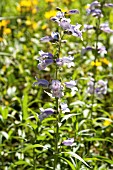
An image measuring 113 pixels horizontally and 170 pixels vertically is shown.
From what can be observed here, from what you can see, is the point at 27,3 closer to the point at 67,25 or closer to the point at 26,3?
the point at 26,3

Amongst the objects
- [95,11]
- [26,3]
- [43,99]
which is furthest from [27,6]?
[95,11]

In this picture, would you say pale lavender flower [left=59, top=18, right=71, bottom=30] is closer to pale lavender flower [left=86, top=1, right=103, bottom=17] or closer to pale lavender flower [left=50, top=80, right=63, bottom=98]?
pale lavender flower [left=50, top=80, right=63, bottom=98]

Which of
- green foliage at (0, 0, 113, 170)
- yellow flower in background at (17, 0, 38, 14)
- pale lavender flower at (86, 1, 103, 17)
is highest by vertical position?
yellow flower in background at (17, 0, 38, 14)

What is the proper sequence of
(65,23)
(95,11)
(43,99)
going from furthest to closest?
(43,99), (95,11), (65,23)

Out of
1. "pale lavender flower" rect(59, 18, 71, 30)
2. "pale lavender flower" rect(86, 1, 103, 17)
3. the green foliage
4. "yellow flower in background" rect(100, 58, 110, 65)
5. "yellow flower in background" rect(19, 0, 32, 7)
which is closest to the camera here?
"pale lavender flower" rect(59, 18, 71, 30)

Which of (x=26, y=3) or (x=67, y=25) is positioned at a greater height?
(x=26, y=3)

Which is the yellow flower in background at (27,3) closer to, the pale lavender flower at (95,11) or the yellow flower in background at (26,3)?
the yellow flower in background at (26,3)

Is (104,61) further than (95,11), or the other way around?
(104,61)

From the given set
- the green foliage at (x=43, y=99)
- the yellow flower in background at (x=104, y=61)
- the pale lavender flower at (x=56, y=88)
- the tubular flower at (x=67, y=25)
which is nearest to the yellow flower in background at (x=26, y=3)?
the green foliage at (x=43, y=99)

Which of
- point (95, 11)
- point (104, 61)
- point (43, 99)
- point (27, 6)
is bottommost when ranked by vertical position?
point (43, 99)

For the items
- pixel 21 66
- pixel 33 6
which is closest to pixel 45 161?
pixel 21 66

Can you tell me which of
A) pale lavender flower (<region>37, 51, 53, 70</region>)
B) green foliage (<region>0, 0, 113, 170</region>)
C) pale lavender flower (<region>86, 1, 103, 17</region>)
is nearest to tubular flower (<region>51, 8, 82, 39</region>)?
pale lavender flower (<region>37, 51, 53, 70</region>)
